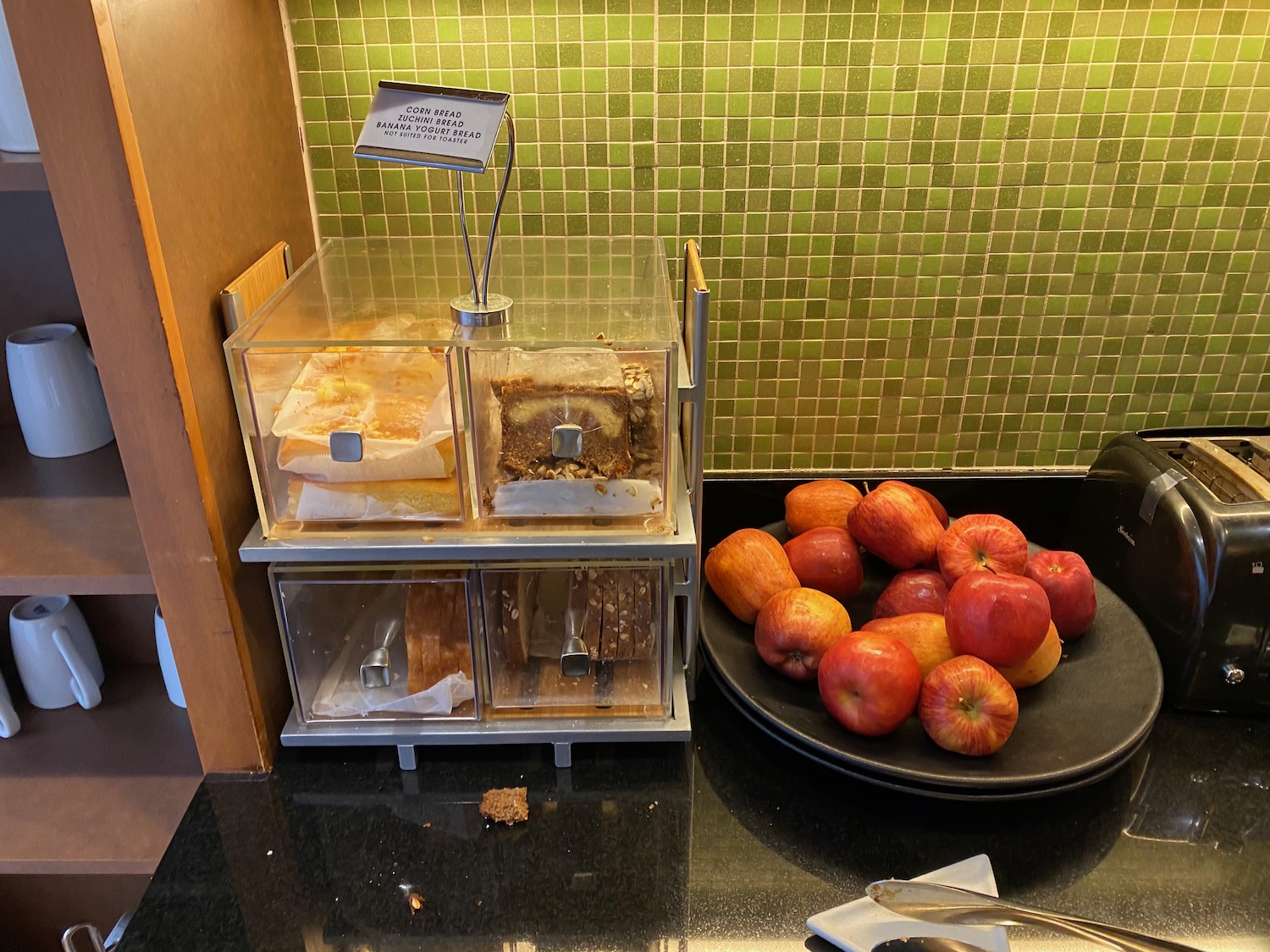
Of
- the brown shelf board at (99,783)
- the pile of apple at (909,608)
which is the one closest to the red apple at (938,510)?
the pile of apple at (909,608)

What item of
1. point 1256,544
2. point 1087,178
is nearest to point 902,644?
point 1256,544

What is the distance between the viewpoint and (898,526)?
105 centimetres

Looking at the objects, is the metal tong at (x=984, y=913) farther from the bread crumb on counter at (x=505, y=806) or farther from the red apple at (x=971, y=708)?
the bread crumb on counter at (x=505, y=806)

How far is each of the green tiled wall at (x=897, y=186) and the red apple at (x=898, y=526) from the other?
207 millimetres

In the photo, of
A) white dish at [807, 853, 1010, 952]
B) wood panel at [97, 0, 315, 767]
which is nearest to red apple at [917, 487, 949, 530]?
white dish at [807, 853, 1010, 952]

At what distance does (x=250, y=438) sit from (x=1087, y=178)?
0.97m

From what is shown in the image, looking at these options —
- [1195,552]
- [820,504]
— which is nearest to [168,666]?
[820,504]

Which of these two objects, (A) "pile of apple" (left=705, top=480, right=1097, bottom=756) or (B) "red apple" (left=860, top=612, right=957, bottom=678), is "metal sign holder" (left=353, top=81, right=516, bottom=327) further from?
(B) "red apple" (left=860, top=612, right=957, bottom=678)

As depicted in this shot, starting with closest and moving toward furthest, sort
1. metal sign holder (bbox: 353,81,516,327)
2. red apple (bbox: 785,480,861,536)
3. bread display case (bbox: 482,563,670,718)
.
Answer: metal sign holder (bbox: 353,81,516,327) < bread display case (bbox: 482,563,670,718) < red apple (bbox: 785,480,861,536)

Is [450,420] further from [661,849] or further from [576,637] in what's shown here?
[661,849]

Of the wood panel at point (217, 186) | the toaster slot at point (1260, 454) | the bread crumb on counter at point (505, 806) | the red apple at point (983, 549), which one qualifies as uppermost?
the wood panel at point (217, 186)

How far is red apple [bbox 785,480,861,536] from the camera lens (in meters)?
1.15

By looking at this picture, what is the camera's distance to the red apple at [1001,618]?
890 mm

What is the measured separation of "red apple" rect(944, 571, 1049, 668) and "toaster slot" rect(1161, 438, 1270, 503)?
27cm
